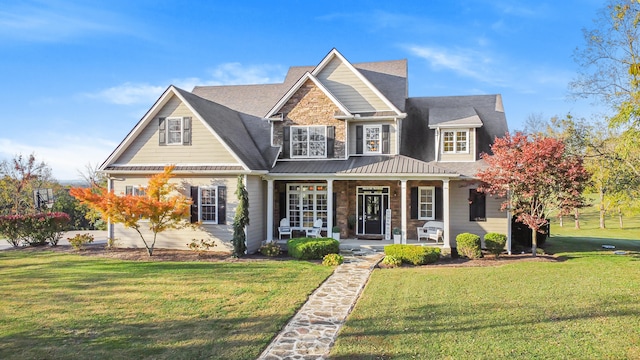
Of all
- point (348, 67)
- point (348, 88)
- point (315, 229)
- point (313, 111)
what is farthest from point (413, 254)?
point (348, 67)

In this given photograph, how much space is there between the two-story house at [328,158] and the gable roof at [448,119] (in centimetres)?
6

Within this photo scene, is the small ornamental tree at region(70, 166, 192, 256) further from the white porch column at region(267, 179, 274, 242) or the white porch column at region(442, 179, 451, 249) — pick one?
the white porch column at region(442, 179, 451, 249)

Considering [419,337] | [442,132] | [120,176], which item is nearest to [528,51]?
[442,132]

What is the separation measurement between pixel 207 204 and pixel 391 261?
8.30m

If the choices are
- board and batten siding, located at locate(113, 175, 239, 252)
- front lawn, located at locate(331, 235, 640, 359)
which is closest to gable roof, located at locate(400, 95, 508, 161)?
front lawn, located at locate(331, 235, 640, 359)

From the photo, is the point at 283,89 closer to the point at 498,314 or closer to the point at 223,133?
the point at 223,133

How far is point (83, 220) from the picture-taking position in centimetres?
2772

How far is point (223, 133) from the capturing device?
16.2 metres

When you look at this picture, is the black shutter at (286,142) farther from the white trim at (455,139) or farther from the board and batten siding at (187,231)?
the white trim at (455,139)

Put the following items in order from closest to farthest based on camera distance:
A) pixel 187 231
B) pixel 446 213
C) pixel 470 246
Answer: pixel 470 246, pixel 446 213, pixel 187 231

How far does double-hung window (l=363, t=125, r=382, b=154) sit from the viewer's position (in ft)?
58.5

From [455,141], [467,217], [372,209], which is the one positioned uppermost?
[455,141]

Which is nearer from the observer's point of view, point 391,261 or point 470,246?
point 391,261

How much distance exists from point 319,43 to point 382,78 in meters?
4.77
